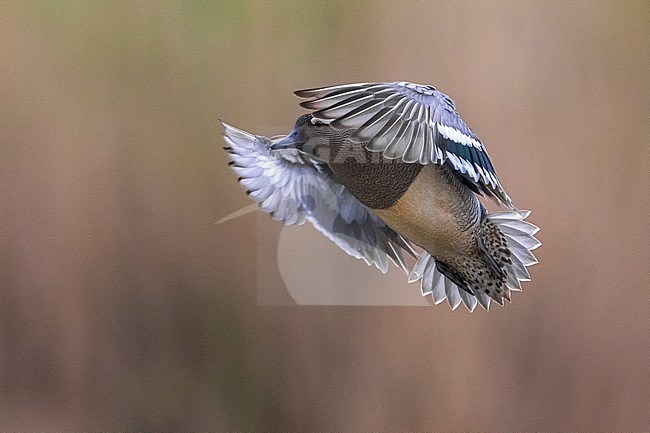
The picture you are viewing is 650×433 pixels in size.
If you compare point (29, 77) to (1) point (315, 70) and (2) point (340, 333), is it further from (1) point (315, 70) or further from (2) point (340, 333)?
(2) point (340, 333)

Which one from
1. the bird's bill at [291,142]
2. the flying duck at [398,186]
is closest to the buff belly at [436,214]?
the flying duck at [398,186]

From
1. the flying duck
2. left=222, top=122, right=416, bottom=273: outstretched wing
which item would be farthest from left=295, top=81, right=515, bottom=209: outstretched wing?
left=222, top=122, right=416, bottom=273: outstretched wing

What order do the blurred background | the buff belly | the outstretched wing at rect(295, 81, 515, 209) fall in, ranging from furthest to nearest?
the blurred background → the buff belly → the outstretched wing at rect(295, 81, 515, 209)

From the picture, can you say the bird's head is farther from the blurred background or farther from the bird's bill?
the blurred background

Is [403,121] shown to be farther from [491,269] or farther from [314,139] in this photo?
[491,269]

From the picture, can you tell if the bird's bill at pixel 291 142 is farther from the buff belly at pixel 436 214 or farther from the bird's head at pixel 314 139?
the buff belly at pixel 436 214

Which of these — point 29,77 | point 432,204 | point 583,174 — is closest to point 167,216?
point 29,77

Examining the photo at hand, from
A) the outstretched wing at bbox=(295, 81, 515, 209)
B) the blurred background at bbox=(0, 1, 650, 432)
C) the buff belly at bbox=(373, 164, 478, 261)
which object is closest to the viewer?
the outstretched wing at bbox=(295, 81, 515, 209)
